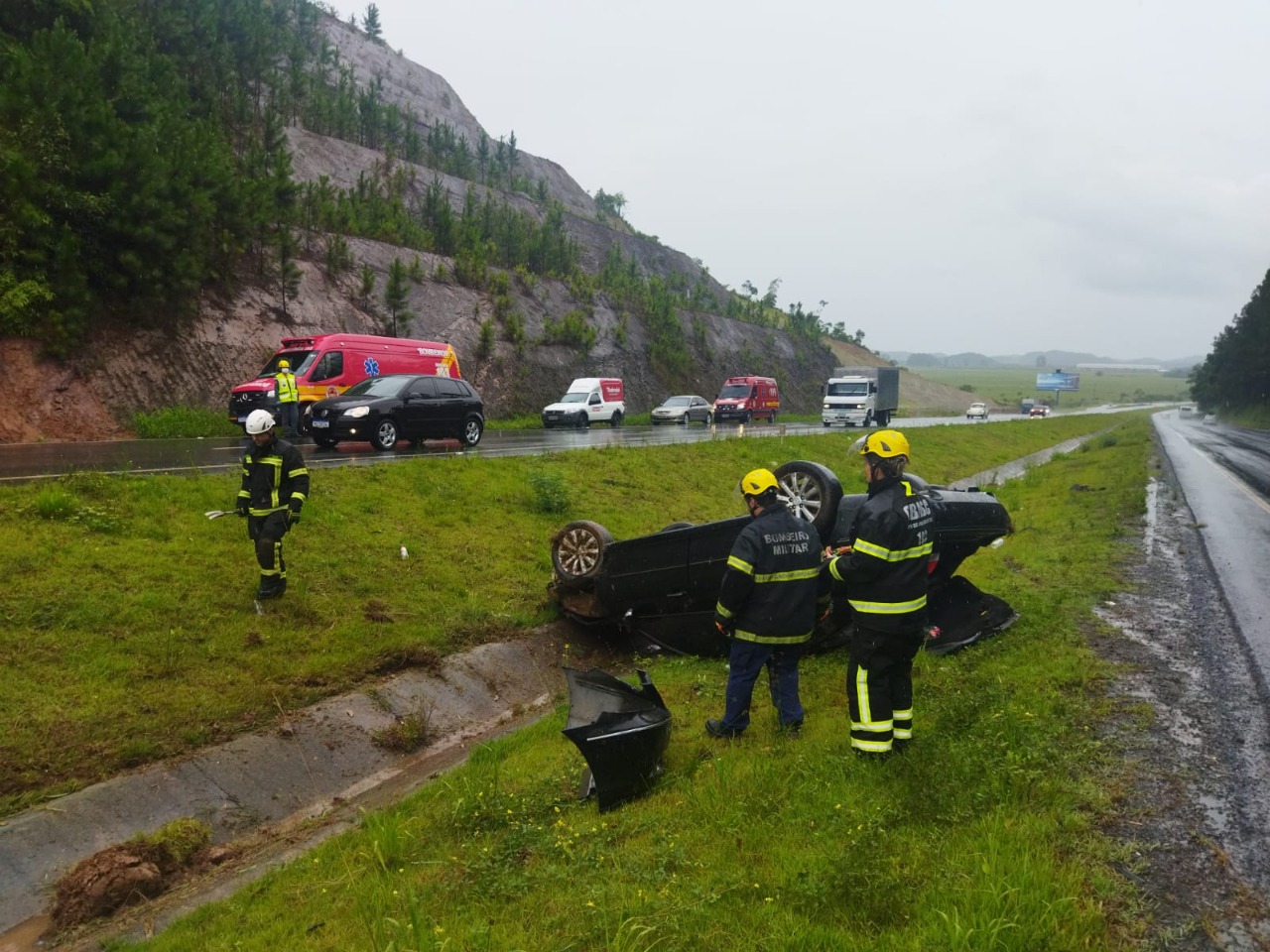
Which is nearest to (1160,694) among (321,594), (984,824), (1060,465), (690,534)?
(984,824)

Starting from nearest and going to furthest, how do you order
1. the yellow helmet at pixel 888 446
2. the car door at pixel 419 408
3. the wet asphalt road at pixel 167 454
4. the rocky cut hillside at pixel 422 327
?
the yellow helmet at pixel 888 446, the wet asphalt road at pixel 167 454, the car door at pixel 419 408, the rocky cut hillside at pixel 422 327

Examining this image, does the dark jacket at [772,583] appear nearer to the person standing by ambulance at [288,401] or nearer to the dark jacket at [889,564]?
the dark jacket at [889,564]

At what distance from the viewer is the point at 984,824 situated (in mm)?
3875

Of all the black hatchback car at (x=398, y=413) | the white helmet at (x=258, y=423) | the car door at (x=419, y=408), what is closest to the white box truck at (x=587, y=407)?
the black hatchback car at (x=398, y=413)

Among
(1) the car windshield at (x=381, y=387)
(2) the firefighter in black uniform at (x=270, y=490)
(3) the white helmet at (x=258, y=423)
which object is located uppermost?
(3) the white helmet at (x=258, y=423)

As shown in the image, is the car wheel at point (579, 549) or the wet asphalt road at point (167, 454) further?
the wet asphalt road at point (167, 454)

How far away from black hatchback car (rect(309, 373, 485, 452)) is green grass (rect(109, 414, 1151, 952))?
37.6ft

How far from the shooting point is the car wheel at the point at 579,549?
9.09 m

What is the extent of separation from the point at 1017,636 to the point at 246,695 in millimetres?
6515

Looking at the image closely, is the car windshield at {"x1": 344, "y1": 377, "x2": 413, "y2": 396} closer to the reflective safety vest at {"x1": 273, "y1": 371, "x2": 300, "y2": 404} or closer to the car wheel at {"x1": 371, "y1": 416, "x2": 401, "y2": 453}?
the car wheel at {"x1": 371, "y1": 416, "x2": 401, "y2": 453}

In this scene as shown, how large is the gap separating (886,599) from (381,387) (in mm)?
15115

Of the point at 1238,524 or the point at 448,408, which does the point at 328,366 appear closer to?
the point at 448,408

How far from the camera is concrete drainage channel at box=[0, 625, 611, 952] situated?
4949mm

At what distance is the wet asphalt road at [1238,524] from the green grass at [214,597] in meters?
7.27
